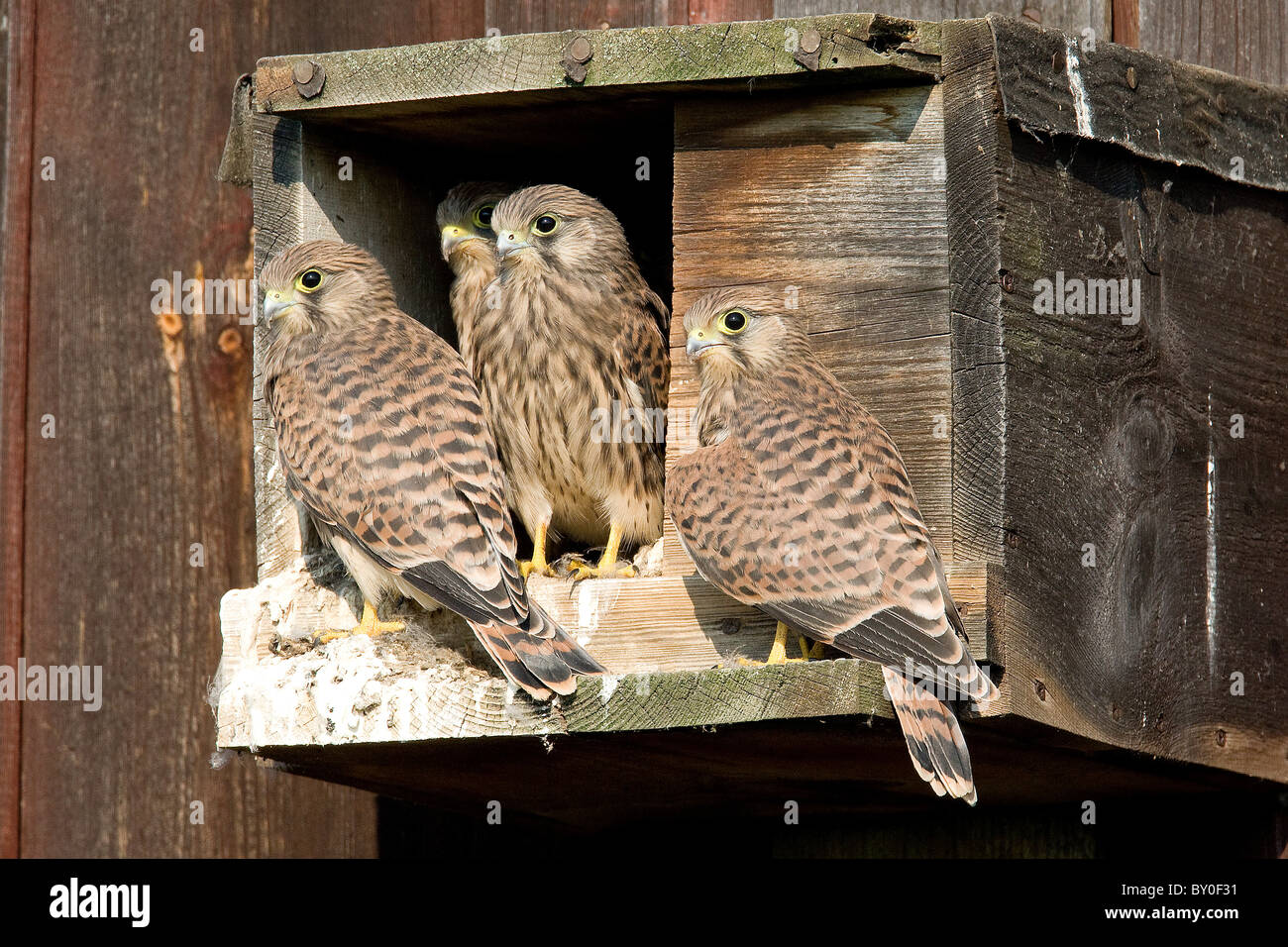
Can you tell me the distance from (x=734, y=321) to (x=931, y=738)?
1104 millimetres

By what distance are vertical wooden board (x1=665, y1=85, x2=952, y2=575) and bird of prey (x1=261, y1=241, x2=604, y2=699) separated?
430mm

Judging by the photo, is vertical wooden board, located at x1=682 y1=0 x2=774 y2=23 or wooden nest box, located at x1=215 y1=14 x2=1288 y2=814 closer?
wooden nest box, located at x1=215 y1=14 x2=1288 y2=814

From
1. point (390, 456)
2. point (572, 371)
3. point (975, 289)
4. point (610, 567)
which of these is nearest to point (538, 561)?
point (610, 567)

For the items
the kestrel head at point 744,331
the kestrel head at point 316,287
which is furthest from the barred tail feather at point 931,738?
the kestrel head at point 316,287

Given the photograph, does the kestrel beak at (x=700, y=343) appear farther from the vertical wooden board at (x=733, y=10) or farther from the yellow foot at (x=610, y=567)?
the vertical wooden board at (x=733, y=10)

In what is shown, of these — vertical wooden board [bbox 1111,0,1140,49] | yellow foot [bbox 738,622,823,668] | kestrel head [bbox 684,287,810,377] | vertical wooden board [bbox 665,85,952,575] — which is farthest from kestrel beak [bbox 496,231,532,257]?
vertical wooden board [bbox 1111,0,1140,49]

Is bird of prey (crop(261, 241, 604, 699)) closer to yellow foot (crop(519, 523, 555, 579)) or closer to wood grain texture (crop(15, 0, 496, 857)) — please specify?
yellow foot (crop(519, 523, 555, 579))

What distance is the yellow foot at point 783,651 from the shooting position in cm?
441

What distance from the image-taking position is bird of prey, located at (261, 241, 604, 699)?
4.48 m

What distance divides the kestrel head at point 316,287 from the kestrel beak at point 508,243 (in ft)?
1.10

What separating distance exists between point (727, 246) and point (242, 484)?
64.0 inches

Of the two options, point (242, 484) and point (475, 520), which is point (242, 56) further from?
point (475, 520)

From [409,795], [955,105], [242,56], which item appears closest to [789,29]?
[955,105]
